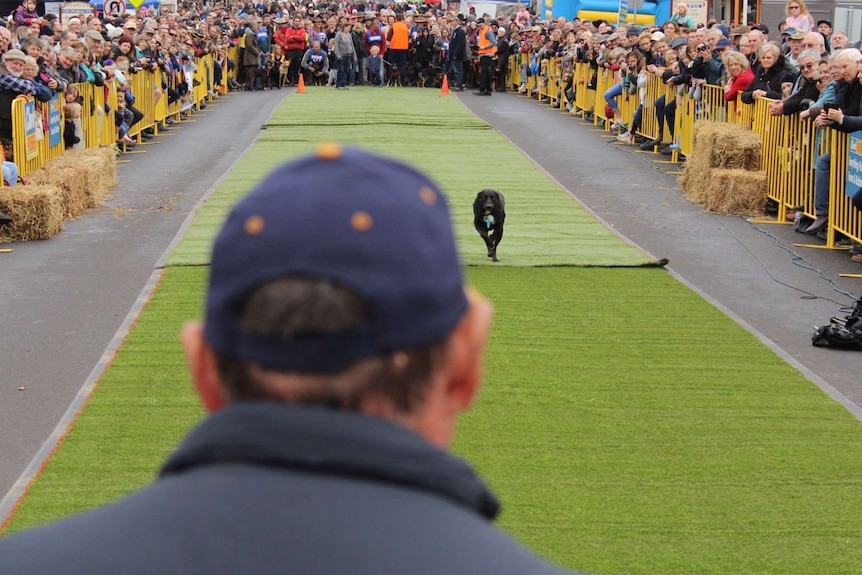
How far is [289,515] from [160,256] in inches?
494

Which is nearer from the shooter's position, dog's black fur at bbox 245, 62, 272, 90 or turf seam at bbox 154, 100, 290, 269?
turf seam at bbox 154, 100, 290, 269

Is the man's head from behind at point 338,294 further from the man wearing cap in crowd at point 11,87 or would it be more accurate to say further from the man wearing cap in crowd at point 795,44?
the man wearing cap in crowd at point 795,44

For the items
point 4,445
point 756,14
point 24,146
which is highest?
point 756,14

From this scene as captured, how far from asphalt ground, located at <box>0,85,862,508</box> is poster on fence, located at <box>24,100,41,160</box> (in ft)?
3.54

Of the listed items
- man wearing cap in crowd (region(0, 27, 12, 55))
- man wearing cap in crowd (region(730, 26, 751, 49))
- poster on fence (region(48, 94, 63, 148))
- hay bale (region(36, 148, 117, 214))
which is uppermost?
man wearing cap in crowd (region(730, 26, 751, 49))

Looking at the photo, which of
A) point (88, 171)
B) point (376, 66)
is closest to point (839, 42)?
point (88, 171)

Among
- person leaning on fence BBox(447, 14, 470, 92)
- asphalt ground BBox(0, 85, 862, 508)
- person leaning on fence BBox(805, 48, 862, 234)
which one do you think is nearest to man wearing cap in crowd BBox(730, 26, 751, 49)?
asphalt ground BBox(0, 85, 862, 508)

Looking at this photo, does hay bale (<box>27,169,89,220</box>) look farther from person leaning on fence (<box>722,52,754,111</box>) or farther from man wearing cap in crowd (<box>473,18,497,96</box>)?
man wearing cap in crowd (<box>473,18,497,96</box>)

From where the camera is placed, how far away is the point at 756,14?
122 ft

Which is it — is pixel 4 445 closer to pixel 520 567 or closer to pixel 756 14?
pixel 520 567

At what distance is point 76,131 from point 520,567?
19.1 meters

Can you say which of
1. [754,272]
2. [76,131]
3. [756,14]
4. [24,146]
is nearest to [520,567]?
[754,272]

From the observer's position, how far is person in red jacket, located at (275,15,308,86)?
42906mm

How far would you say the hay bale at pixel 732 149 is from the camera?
1748 centimetres
